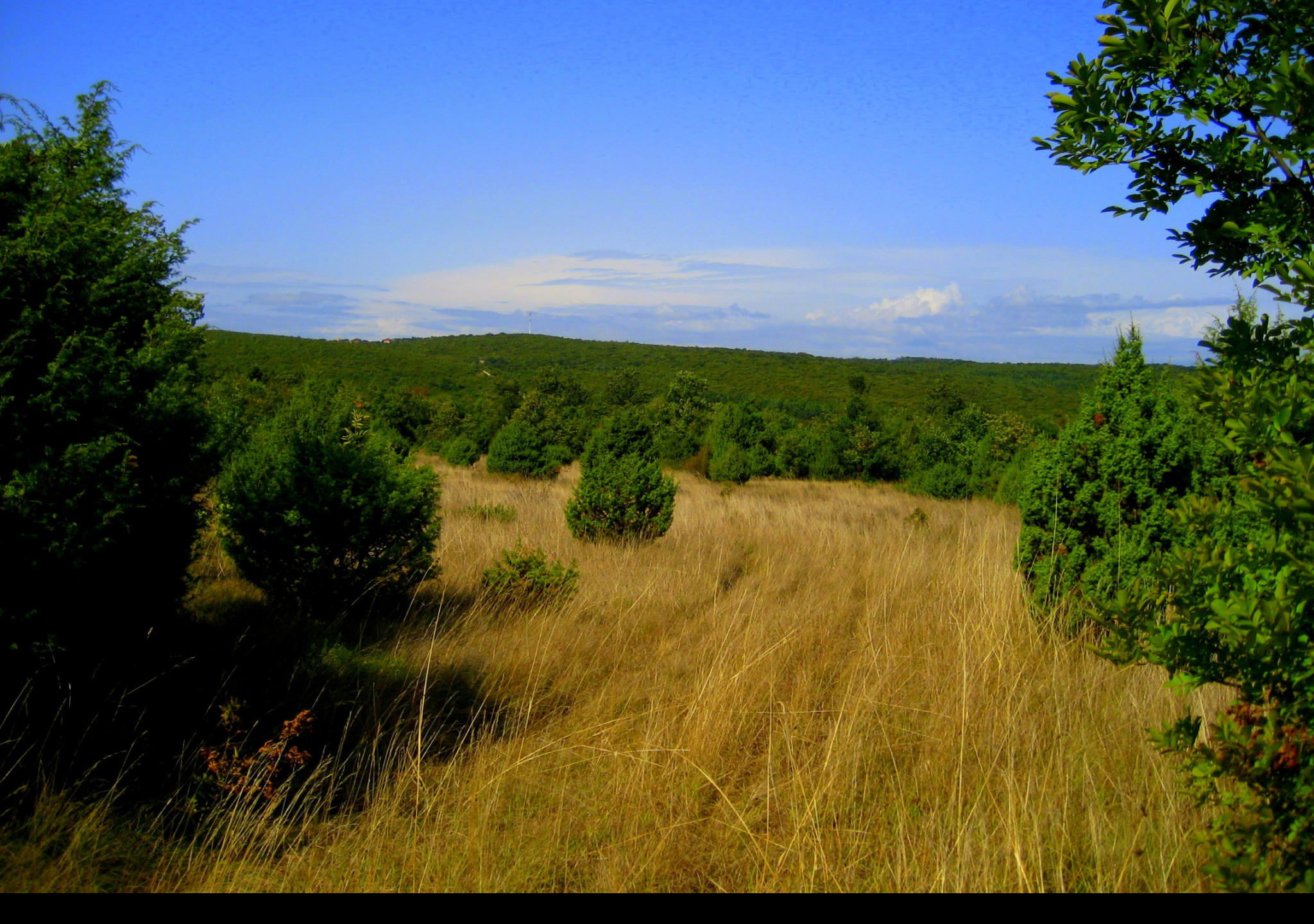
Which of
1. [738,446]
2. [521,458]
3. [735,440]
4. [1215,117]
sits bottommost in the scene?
[521,458]

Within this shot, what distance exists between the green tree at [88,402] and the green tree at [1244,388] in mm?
3419

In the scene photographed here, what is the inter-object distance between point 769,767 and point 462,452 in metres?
21.2

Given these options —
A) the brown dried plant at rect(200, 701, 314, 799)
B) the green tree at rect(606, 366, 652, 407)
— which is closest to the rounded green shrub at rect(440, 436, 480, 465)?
the brown dried plant at rect(200, 701, 314, 799)

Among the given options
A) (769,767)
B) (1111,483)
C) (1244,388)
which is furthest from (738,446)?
(1244,388)

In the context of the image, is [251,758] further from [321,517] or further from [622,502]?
[622,502]

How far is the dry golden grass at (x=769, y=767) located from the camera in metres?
2.64

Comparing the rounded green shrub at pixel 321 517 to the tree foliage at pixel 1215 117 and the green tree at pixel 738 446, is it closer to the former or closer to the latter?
the tree foliage at pixel 1215 117

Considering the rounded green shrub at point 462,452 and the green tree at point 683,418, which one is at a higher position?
the green tree at point 683,418

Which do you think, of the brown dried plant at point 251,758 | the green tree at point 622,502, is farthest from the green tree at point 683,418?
the brown dried plant at point 251,758

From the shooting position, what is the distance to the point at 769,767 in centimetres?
298

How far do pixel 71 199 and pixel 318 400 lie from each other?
4.62m

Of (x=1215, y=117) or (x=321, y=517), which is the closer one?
(x=1215, y=117)

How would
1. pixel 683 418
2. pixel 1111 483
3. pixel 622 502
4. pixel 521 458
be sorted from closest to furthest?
pixel 1111 483, pixel 622 502, pixel 521 458, pixel 683 418

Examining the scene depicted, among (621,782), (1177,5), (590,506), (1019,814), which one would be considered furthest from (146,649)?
(590,506)
